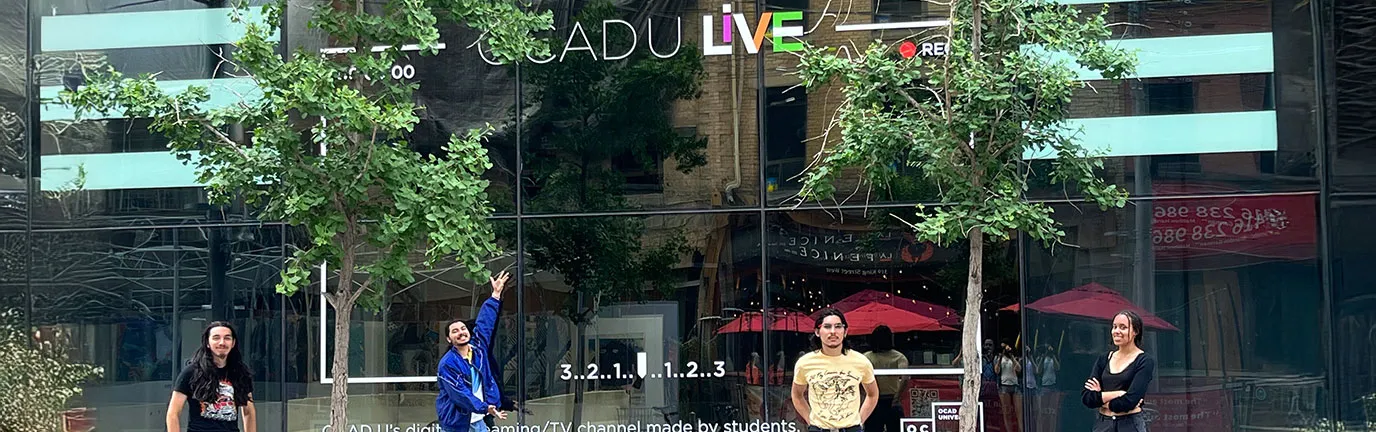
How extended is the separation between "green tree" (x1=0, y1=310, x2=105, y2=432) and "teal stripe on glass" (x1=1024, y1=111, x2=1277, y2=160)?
890cm

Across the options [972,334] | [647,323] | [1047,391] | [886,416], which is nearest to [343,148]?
[647,323]

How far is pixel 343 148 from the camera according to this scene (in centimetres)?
949

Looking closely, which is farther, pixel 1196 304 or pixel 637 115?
pixel 637 115

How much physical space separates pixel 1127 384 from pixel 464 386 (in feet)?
14.6

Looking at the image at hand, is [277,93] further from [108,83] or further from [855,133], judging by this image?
[855,133]

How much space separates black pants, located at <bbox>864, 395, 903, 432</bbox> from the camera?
460 inches

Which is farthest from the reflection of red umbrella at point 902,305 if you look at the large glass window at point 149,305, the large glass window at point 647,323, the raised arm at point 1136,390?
the large glass window at point 149,305

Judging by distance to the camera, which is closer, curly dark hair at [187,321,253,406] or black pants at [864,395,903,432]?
curly dark hair at [187,321,253,406]

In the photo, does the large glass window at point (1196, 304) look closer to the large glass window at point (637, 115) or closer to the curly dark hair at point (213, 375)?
the large glass window at point (637, 115)

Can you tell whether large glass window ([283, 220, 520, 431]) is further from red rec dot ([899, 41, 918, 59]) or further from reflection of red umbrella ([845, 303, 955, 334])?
red rec dot ([899, 41, 918, 59])

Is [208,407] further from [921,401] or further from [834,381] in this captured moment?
[921,401]

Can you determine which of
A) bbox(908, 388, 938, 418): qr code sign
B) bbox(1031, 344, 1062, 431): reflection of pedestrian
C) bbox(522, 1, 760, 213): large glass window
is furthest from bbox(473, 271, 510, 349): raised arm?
bbox(1031, 344, 1062, 431): reflection of pedestrian

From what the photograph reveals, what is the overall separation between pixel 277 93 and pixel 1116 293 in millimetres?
6941

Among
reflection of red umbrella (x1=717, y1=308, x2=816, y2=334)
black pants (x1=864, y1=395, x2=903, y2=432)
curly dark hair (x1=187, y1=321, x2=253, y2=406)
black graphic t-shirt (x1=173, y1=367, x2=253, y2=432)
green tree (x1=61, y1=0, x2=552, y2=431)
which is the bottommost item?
black pants (x1=864, y1=395, x2=903, y2=432)
